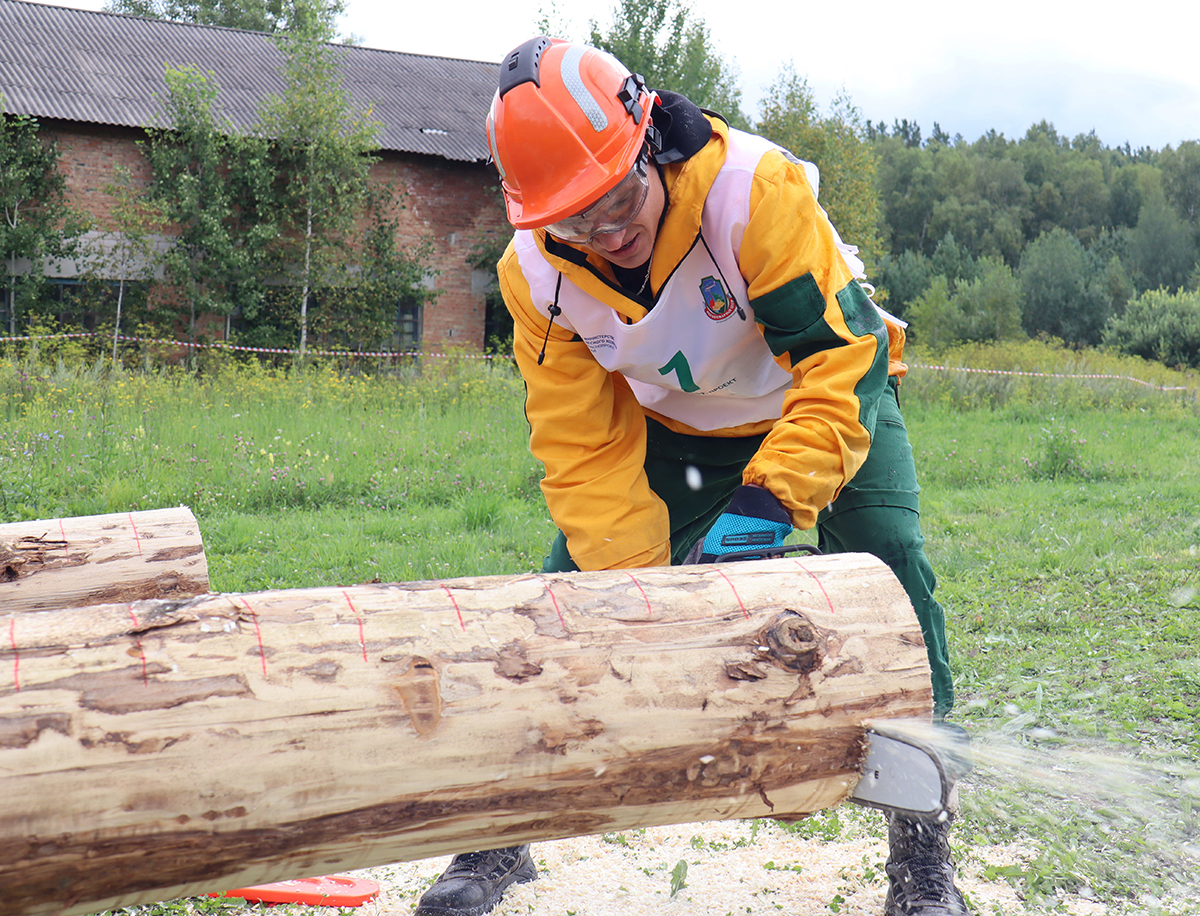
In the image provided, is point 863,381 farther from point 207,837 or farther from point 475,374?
point 475,374

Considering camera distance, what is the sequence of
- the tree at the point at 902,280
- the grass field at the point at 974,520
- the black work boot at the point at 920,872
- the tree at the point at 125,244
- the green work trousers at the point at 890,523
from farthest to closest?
the tree at the point at 902,280
the tree at the point at 125,244
the grass field at the point at 974,520
the green work trousers at the point at 890,523
the black work boot at the point at 920,872

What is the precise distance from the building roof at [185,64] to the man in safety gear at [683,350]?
15625mm

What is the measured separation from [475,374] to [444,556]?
6211 millimetres

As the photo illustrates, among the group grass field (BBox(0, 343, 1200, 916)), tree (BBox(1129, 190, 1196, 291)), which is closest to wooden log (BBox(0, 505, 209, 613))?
grass field (BBox(0, 343, 1200, 916))

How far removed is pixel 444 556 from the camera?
→ 5.26 meters

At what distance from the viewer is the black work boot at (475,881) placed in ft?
8.25

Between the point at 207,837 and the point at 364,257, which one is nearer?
the point at 207,837

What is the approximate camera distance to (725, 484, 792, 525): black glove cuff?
2.01 m

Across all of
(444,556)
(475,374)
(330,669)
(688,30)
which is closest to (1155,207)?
(688,30)

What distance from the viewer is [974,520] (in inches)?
253

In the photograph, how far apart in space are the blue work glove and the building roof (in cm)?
1638

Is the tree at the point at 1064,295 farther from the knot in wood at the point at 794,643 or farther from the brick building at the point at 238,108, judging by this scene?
the knot in wood at the point at 794,643

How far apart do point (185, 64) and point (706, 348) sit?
19476mm

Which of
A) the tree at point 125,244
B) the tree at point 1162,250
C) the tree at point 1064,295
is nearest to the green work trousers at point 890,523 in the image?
the tree at point 125,244
